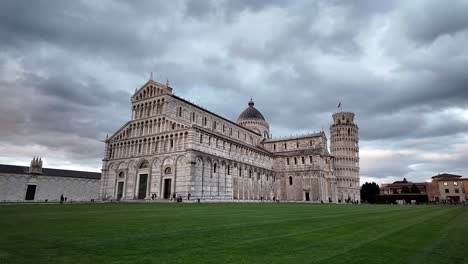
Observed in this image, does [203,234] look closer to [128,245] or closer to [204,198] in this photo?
[128,245]

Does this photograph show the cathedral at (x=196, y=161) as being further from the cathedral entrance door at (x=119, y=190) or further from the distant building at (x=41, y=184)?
the distant building at (x=41, y=184)

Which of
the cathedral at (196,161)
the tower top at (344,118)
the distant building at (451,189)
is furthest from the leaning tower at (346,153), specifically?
the distant building at (451,189)

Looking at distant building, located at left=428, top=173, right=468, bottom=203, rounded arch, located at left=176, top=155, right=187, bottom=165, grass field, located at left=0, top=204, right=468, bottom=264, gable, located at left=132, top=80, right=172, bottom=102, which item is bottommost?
grass field, located at left=0, top=204, right=468, bottom=264

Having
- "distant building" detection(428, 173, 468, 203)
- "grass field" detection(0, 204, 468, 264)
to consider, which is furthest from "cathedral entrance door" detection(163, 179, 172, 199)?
"distant building" detection(428, 173, 468, 203)

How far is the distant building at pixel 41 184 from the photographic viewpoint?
59.0 metres

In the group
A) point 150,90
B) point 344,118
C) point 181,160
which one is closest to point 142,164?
point 181,160

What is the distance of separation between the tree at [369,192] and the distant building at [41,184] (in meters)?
81.5

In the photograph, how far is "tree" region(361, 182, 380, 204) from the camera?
318ft

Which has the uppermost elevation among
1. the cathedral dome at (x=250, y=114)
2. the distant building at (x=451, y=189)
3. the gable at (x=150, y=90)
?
the cathedral dome at (x=250, y=114)

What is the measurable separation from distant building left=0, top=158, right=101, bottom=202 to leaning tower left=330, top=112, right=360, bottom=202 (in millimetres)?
68063

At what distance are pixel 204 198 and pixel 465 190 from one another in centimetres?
9762

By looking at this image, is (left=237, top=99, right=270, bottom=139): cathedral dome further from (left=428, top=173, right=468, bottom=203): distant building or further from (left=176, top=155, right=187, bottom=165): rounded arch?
(left=428, top=173, right=468, bottom=203): distant building

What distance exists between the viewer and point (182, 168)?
144 ft

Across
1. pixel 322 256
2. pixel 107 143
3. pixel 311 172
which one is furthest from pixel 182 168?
pixel 322 256
